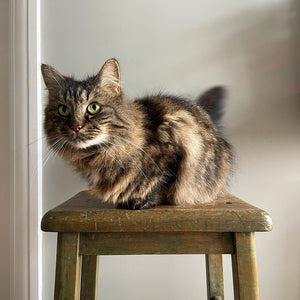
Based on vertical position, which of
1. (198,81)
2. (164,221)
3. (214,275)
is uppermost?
(198,81)

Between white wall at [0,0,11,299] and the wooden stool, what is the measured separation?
0.62 m

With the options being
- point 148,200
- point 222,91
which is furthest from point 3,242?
point 222,91

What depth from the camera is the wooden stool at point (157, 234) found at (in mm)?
670

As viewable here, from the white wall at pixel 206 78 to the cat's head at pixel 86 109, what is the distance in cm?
44

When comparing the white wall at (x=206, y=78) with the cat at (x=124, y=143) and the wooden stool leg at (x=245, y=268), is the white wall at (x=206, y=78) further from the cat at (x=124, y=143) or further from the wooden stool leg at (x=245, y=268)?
the wooden stool leg at (x=245, y=268)

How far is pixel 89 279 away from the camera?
101 centimetres

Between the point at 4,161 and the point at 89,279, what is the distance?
22.2 inches

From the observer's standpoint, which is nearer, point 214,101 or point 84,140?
point 84,140

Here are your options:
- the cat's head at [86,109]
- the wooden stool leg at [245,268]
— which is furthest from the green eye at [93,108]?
the wooden stool leg at [245,268]

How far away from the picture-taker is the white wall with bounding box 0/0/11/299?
1222 millimetres

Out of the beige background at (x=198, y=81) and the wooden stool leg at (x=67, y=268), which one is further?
the beige background at (x=198, y=81)

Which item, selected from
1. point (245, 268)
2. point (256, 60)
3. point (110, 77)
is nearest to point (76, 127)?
point (110, 77)

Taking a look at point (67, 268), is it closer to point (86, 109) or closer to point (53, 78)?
point (86, 109)

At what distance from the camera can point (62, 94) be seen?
→ 77 cm
